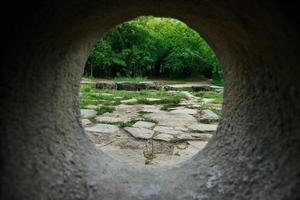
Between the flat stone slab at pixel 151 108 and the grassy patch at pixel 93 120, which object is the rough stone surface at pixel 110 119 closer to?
the grassy patch at pixel 93 120

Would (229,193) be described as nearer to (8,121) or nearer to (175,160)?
(8,121)

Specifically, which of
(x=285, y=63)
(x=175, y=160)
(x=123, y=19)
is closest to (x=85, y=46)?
(x=123, y=19)

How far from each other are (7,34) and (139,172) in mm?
1196

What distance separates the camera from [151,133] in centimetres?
389

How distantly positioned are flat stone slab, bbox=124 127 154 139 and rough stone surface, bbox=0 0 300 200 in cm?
164

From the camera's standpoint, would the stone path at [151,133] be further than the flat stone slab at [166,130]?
No

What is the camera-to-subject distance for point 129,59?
13383mm

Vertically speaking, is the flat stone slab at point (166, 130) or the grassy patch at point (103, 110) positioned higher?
the grassy patch at point (103, 110)

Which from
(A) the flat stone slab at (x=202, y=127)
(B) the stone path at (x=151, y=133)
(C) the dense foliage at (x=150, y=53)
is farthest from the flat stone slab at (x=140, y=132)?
(C) the dense foliage at (x=150, y=53)

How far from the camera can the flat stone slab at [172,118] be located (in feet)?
14.8

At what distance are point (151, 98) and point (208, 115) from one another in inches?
79.0

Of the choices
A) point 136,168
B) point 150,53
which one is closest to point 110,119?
point 136,168

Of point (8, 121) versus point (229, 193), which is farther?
point (229, 193)

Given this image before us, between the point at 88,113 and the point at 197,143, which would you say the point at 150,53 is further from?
the point at 197,143
